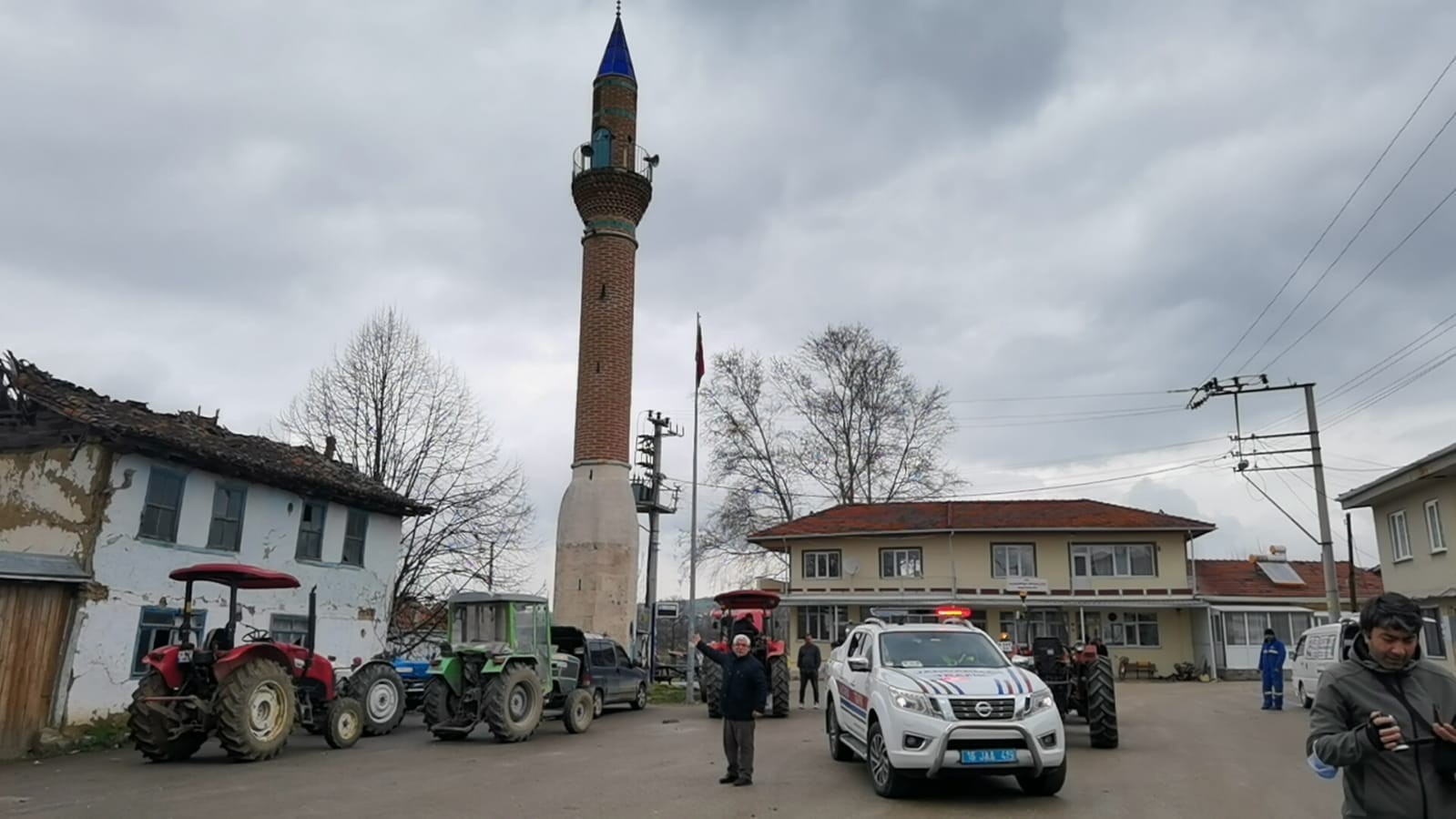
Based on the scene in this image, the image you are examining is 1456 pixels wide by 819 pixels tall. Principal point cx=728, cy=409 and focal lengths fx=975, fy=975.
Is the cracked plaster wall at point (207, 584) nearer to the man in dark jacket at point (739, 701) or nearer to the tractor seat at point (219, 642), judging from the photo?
the tractor seat at point (219, 642)

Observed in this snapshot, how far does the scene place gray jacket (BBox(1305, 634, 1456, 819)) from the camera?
3738mm

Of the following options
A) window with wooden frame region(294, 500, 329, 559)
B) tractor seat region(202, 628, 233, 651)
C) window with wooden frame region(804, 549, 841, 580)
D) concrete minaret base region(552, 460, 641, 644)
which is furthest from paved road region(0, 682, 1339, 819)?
window with wooden frame region(804, 549, 841, 580)

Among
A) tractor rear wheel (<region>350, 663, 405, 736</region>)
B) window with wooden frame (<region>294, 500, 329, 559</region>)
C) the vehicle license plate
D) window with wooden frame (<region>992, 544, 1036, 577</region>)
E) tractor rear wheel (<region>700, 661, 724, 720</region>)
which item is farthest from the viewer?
window with wooden frame (<region>992, 544, 1036, 577</region>)

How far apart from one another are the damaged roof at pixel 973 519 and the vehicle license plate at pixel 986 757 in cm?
2822

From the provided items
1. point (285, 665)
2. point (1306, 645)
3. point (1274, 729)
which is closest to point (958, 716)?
point (285, 665)

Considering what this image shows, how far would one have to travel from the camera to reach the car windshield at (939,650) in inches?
412

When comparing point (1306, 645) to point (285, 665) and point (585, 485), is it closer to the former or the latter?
point (585, 485)

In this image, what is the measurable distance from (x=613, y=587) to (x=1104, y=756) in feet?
55.2

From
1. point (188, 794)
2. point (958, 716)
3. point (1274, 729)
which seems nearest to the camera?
point (958, 716)

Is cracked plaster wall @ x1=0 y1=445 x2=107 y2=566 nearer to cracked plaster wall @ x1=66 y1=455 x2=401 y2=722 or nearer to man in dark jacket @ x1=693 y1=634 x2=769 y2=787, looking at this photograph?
cracked plaster wall @ x1=66 y1=455 x2=401 y2=722

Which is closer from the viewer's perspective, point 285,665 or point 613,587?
point 285,665

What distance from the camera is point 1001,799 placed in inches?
369

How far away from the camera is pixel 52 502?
15.7 metres

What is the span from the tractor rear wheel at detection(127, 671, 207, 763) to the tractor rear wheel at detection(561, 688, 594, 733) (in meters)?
6.00
